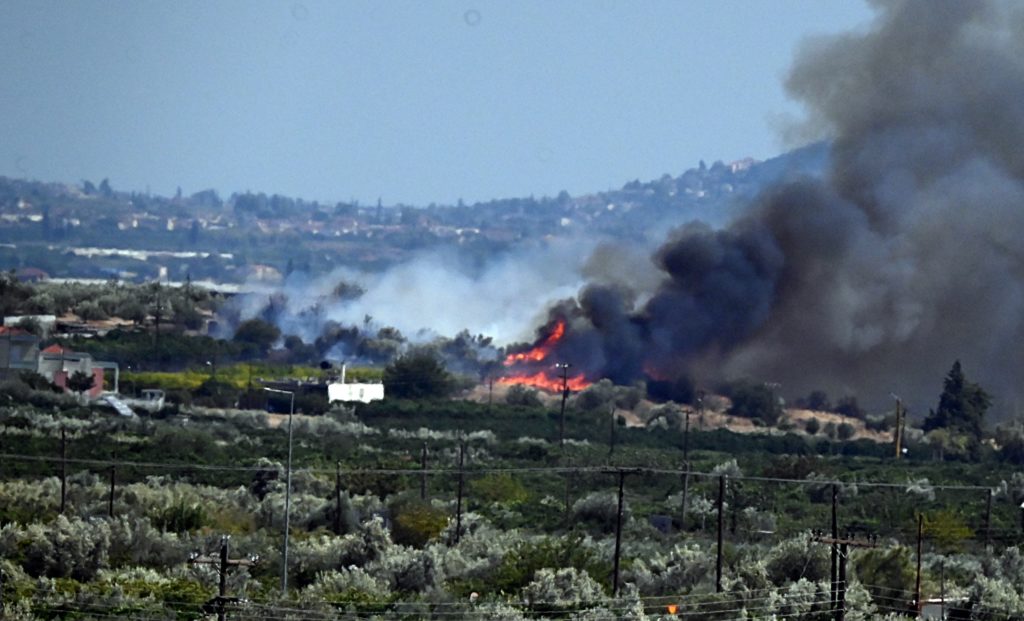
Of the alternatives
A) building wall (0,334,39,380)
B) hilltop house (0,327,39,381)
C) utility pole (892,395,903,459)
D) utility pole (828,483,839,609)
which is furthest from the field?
building wall (0,334,39,380)

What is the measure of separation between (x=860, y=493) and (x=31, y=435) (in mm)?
24421

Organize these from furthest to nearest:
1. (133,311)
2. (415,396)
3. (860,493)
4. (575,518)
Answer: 1. (133,311)
2. (415,396)
3. (860,493)
4. (575,518)

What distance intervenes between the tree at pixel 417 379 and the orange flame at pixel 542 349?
5666mm

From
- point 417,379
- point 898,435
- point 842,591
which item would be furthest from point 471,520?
point 417,379

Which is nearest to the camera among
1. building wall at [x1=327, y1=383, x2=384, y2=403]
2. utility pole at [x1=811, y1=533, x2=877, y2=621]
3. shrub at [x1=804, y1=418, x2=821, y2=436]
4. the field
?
utility pole at [x1=811, y1=533, x2=877, y2=621]

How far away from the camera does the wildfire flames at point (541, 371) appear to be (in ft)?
329

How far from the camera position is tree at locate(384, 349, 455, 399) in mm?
97938

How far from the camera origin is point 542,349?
106 metres

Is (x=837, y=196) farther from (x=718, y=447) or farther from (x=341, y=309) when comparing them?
(x=341, y=309)

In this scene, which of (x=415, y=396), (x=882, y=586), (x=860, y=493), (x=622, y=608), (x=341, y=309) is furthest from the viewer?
(x=341, y=309)

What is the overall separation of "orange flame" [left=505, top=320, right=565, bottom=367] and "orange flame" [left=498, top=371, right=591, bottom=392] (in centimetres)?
183

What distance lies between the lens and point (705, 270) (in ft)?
332

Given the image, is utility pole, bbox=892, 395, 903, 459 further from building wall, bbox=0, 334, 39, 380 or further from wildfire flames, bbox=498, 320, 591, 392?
building wall, bbox=0, 334, 39, 380

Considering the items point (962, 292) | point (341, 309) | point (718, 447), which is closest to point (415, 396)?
point (718, 447)
